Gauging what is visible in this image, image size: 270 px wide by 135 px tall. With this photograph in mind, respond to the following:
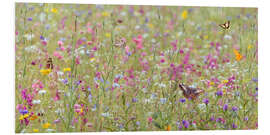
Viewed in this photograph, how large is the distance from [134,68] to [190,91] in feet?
1.77

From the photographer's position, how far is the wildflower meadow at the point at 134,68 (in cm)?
353

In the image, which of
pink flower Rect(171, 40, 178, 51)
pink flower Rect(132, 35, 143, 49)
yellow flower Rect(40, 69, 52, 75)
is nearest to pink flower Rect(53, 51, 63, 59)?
yellow flower Rect(40, 69, 52, 75)

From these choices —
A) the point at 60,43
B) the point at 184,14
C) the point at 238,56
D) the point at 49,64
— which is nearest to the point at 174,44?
the point at 184,14

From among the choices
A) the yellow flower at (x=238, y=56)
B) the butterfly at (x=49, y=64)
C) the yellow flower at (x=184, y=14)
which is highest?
the yellow flower at (x=184, y=14)

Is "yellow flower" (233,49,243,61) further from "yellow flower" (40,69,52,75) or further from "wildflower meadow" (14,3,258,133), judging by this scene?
"yellow flower" (40,69,52,75)

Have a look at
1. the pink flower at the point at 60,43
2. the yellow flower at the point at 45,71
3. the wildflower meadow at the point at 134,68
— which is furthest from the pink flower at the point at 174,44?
the yellow flower at the point at 45,71

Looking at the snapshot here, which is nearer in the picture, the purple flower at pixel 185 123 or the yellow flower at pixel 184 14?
the purple flower at pixel 185 123

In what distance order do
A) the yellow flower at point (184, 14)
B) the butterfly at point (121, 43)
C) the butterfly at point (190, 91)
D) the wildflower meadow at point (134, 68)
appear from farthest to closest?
1. the yellow flower at point (184, 14)
2. the butterfly at point (190, 91)
3. the butterfly at point (121, 43)
4. the wildflower meadow at point (134, 68)

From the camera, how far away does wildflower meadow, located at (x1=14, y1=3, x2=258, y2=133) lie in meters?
3.53

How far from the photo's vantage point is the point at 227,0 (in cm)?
391

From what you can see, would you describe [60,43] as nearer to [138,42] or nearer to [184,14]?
[138,42]

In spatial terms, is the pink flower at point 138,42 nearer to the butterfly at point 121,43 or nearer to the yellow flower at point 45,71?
the butterfly at point 121,43

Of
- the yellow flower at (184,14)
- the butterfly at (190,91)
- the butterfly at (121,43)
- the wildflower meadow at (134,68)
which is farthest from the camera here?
the yellow flower at (184,14)

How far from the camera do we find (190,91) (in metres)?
3.80
